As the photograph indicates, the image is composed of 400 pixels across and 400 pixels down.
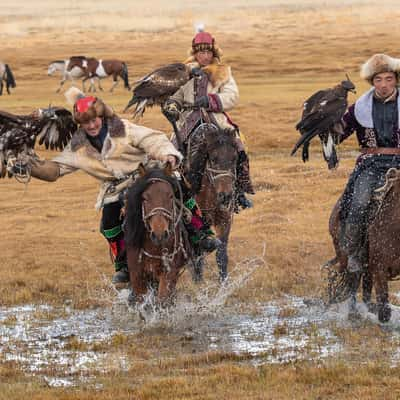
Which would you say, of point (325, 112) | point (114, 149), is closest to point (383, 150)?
point (325, 112)

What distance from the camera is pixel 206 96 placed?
10.1 meters

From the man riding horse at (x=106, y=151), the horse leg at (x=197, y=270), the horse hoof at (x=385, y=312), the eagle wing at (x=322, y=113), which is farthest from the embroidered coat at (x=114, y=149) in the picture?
the horse hoof at (x=385, y=312)

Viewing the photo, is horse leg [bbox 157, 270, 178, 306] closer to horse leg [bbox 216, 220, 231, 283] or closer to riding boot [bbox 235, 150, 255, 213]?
horse leg [bbox 216, 220, 231, 283]

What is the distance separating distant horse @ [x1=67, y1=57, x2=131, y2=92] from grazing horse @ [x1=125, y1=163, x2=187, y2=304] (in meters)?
32.4

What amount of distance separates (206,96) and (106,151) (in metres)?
2.53

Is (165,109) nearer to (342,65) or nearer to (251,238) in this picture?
(251,238)

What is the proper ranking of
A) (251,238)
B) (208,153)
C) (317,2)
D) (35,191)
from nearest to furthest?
(208,153)
(251,238)
(35,191)
(317,2)

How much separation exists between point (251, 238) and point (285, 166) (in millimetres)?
6086

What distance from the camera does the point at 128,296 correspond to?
27.4ft

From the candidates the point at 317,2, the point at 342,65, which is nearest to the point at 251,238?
the point at 342,65

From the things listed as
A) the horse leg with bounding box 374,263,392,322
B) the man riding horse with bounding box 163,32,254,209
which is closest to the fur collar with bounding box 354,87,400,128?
the horse leg with bounding box 374,263,392,322

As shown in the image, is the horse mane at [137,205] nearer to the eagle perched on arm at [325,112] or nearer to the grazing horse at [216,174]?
the eagle perched on arm at [325,112]

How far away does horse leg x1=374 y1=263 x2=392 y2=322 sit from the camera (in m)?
7.89

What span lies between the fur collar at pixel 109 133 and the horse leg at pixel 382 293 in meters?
2.07
